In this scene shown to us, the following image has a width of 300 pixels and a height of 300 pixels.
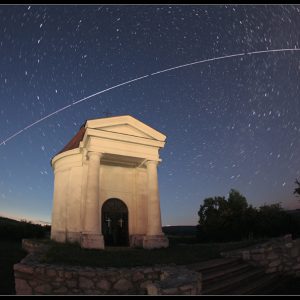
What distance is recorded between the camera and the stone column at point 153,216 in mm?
15547

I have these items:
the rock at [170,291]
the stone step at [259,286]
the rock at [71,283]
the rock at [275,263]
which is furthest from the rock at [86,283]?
the rock at [275,263]

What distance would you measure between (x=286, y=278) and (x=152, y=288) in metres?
7.11

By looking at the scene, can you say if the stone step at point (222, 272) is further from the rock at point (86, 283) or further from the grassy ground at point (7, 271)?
the grassy ground at point (7, 271)

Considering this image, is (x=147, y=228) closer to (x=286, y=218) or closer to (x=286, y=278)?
(x=286, y=278)

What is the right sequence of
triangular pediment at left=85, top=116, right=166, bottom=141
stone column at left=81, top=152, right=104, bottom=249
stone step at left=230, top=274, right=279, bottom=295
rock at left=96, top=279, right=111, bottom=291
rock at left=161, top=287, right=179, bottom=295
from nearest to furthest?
1. rock at left=161, top=287, right=179, bottom=295
2. rock at left=96, top=279, right=111, bottom=291
3. stone step at left=230, top=274, right=279, bottom=295
4. stone column at left=81, top=152, right=104, bottom=249
5. triangular pediment at left=85, top=116, right=166, bottom=141

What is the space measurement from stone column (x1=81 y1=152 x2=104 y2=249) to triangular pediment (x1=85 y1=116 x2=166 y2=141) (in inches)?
60.3

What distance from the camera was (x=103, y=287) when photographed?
8391 mm

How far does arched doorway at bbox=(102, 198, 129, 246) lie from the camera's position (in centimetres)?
1667

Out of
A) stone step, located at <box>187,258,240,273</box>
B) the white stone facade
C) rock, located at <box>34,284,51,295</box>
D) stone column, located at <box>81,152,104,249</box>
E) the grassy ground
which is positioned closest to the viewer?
rock, located at <box>34,284,51,295</box>

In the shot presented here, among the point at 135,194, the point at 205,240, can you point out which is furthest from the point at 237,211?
the point at 135,194

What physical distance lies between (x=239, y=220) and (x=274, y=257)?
84.1 feet

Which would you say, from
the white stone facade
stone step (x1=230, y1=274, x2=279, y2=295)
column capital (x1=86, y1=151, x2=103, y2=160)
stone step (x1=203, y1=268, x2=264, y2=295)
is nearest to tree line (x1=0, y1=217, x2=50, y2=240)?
the white stone facade

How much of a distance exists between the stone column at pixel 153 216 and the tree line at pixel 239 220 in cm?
1521

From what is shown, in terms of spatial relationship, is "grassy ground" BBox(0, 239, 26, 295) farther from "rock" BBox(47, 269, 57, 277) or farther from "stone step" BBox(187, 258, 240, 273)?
"stone step" BBox(187, 258, 240, 273)
